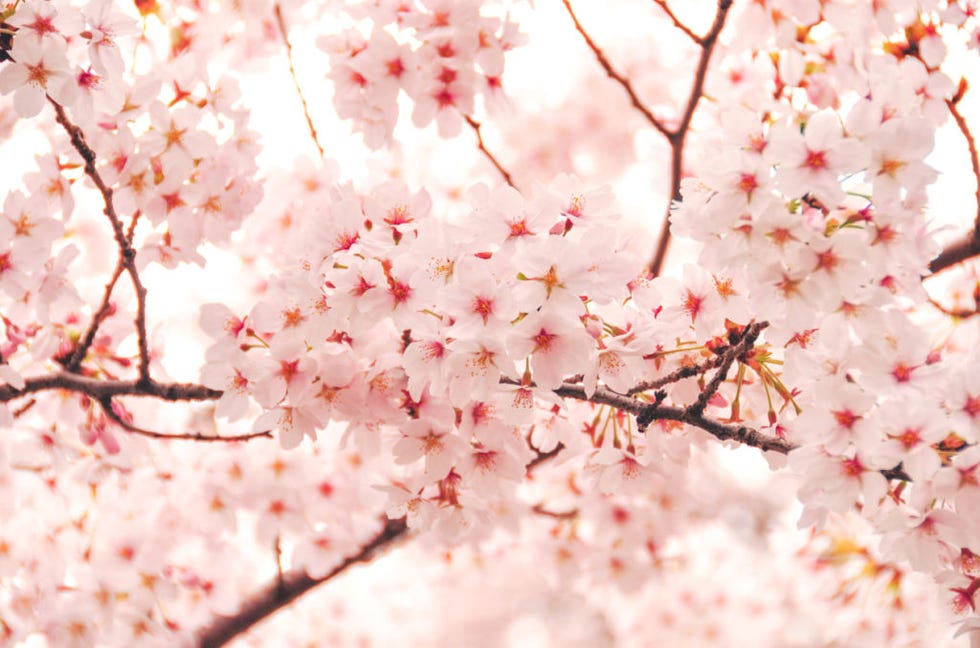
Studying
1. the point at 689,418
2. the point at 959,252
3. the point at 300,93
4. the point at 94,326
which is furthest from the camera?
the point at 300,93

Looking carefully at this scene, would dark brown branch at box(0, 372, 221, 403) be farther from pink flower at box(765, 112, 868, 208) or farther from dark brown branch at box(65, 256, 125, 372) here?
pink flower at box(765, 112, 868, 208)

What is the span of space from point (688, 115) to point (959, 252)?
77 centimetres

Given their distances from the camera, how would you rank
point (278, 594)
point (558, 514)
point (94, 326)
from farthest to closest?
1. point (558, 514)
2. point (278, 594)
3. point (94, 326)

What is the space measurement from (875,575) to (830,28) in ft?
5.25

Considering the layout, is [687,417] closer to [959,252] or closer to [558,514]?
[959,252]

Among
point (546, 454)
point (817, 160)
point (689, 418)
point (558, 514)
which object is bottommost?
point (689, 418)

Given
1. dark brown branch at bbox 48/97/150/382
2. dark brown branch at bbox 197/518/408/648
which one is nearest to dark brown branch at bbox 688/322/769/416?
dark brown branch at bbox 48/97/150/382

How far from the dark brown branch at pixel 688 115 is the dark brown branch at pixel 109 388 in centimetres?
105

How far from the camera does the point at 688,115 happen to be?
228 centimetres

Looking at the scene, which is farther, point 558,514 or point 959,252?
point 558,514

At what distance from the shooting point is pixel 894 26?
199 cm

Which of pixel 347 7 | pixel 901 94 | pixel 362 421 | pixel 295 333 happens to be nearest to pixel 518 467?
pixel 362 421

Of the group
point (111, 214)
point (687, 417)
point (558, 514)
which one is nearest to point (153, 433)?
point (111, 214)

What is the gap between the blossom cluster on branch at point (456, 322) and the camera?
1.30 metres
